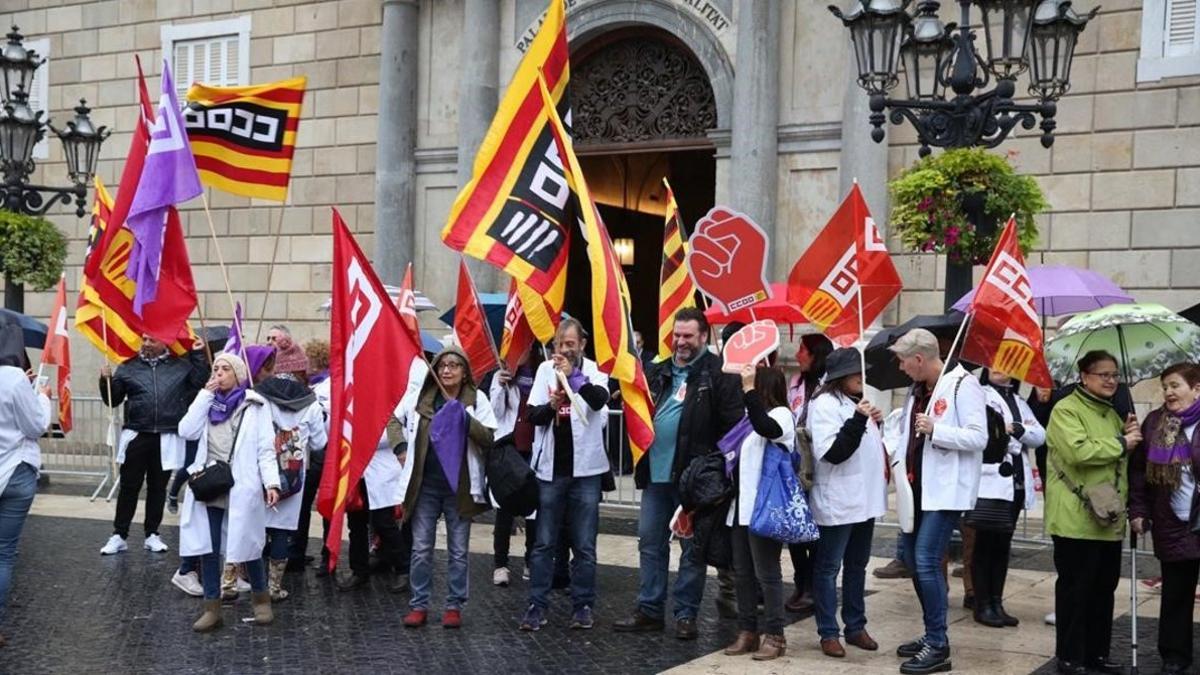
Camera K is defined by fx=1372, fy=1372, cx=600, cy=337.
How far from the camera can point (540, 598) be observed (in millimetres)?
8219

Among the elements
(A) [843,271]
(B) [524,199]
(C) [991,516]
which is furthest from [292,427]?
(C) [991,516]

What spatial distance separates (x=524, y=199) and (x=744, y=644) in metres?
2.82

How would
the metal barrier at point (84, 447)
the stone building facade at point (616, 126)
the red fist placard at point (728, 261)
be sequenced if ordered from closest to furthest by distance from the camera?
the red fist placard at point (728, 261) < the stone building facade at point (616, 126) < the metal barrier at point (84, 447)

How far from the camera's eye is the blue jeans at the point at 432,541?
8211 mm

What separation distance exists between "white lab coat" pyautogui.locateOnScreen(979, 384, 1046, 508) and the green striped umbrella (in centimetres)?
56

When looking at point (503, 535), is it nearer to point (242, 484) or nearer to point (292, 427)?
point (292, 427)

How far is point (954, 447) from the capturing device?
23.5 feet

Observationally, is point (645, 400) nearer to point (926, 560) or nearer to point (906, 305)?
point (926, 560)

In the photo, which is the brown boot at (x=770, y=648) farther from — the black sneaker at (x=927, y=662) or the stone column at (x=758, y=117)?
the stone column at (x=758, y=117)

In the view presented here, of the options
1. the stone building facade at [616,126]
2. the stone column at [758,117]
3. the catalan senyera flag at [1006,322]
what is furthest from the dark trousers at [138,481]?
the stone column at [758,117]

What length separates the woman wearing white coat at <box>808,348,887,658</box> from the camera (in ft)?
24.2

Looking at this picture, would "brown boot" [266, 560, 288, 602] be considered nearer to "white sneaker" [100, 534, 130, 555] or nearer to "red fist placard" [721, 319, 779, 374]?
"white sneaker" [100, 534, 130, 555]

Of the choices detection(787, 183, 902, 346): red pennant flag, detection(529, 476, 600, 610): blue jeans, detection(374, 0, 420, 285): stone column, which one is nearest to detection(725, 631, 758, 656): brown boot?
detection(529, 476, 600, 610): blue jeans

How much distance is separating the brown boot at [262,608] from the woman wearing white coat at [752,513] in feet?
9.26
